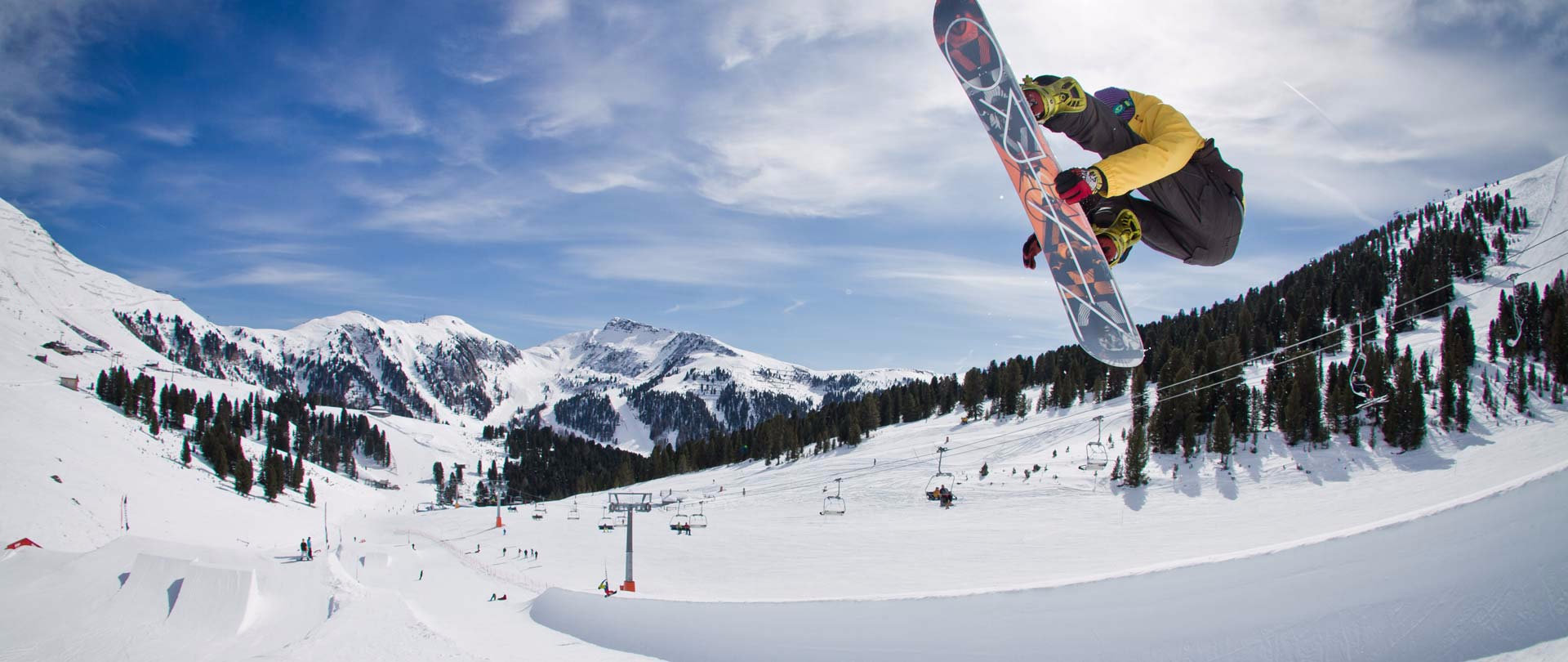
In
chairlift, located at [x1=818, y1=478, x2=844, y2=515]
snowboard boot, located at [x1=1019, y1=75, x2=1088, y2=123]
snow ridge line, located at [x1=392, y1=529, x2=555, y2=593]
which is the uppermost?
snowboard boot, located at [x1=1019, y1=75, x2=1088, y2=123]

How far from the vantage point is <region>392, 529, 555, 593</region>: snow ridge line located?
3831 cm

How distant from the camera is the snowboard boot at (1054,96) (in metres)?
5.10

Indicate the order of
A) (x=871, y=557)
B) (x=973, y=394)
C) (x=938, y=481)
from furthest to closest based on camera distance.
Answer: (x=973, y=394) → (x=938, y=481) → (x=871, y=557)

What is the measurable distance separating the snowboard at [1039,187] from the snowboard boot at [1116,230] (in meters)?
0.26

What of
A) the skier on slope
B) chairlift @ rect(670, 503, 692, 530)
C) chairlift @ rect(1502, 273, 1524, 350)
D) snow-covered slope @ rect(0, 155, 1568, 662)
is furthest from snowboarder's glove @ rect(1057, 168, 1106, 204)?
chairlift @ rect(1502, 273, 1524, 350)

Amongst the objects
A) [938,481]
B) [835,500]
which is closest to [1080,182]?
[938,481]

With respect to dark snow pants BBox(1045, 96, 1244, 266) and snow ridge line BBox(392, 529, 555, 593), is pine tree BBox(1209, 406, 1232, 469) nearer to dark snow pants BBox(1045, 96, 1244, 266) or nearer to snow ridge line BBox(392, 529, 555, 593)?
snow ridge line BBox(392, 529, 555, 593)

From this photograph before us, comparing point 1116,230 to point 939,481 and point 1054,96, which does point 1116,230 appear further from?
point 939,481

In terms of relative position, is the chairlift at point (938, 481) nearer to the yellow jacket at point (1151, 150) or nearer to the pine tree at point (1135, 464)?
the pine tree at point (1135, 464)

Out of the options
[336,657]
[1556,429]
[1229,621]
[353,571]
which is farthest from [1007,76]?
[1556,429]

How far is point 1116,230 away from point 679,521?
58.3 metres

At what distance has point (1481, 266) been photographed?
90.2 metres

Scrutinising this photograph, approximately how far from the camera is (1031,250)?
6.05 meters

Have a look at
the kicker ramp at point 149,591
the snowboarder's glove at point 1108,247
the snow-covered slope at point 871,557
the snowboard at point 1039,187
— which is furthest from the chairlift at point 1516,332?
the kicker ramp at point 149,591
